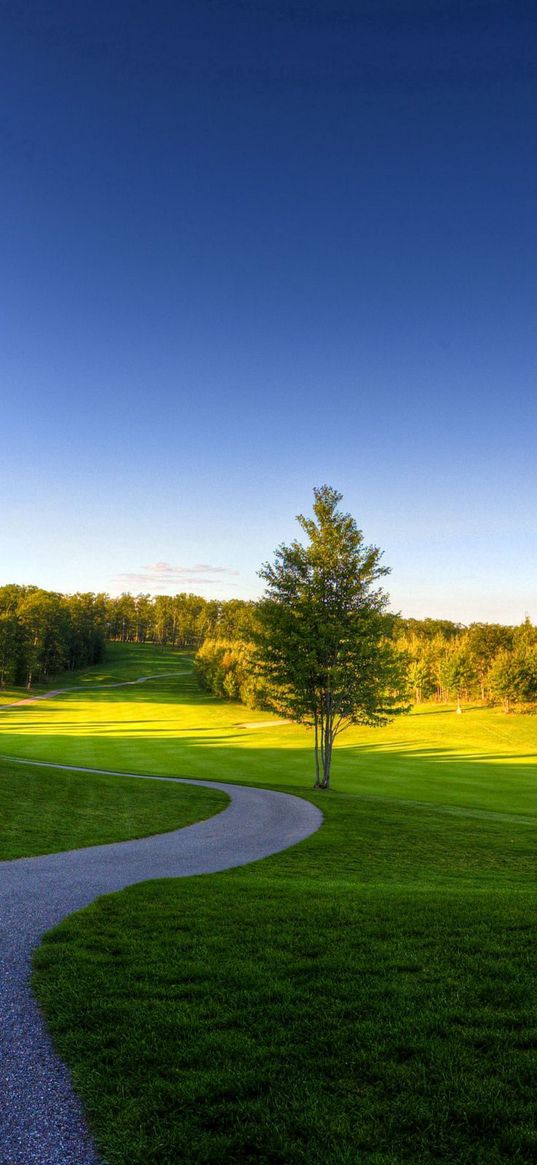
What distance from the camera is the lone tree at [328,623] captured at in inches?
1043

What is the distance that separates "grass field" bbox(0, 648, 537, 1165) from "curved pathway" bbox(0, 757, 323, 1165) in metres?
0.22

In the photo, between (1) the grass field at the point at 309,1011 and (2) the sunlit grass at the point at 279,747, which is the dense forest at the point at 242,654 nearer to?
(2) the sunlit grass at the point at 279,747

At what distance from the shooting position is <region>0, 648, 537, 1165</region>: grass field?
4.05m

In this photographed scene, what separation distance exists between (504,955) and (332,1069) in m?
3.25

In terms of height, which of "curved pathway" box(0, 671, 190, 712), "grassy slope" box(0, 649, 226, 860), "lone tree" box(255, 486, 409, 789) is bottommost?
"curved pathway" box(0, 671, 190, 712)

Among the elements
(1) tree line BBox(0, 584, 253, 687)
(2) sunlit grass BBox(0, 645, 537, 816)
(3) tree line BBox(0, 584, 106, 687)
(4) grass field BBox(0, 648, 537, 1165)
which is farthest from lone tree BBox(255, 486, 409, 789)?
(3) tree line BBox(0, 584, 106, 687)

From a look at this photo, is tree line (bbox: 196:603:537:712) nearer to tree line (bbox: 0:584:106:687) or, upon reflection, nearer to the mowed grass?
tree line (bbox: 0:584:106:687)

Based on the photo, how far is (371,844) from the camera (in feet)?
51.3

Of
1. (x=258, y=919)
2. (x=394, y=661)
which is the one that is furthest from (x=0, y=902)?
(x=394, y=661)

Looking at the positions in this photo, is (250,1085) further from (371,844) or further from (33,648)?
(33,648)

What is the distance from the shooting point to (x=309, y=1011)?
5.61 metres

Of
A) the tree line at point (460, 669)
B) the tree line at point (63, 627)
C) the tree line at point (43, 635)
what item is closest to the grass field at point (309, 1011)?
the tree line at point (63, 627)

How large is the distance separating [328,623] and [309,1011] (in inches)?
828

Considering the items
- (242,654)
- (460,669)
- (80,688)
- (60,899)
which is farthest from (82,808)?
(80,688)
